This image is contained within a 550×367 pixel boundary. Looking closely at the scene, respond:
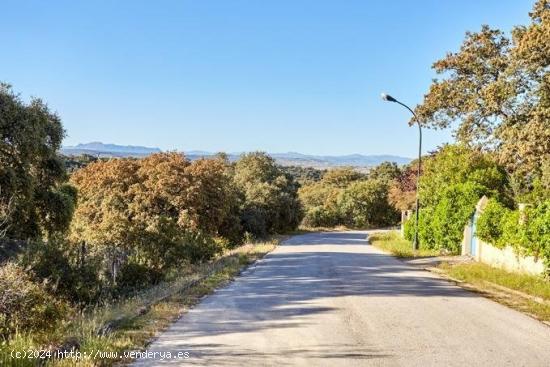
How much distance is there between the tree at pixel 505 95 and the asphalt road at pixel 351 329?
19.4 feet

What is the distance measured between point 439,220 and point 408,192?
69.5 feet

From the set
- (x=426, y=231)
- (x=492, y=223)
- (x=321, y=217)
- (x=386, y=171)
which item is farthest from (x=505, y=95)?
(x=386, y=171)

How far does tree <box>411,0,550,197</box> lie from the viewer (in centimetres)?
1752

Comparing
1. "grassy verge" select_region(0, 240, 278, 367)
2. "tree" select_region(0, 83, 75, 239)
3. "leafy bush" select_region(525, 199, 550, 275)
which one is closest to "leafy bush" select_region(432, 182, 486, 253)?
"leafy bush" select_region(525, 199, 550, 275)

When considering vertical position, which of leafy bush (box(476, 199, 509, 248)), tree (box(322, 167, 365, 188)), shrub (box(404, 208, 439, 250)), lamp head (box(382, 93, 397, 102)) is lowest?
shrub (box(404, 208, 439, 250))

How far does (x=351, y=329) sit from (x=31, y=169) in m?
12.5

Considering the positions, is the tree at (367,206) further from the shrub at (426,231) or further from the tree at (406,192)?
the shrub at (426,231)

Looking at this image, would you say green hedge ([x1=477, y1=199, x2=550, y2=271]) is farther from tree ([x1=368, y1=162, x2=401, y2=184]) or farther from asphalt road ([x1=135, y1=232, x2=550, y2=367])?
tree ([x1=368, y1=162, x2=401, y2=184])

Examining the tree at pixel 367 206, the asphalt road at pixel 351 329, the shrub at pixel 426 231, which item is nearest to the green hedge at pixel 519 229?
the asphalt road at pixel 351 329

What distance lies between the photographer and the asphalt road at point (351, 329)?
757 centimetres

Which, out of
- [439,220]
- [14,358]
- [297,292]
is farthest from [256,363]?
[439,220]

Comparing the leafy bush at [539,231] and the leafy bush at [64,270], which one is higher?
the leafy bush at [539,231]

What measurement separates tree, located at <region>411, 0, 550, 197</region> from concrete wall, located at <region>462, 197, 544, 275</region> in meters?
2.92

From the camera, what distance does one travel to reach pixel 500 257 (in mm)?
19625
